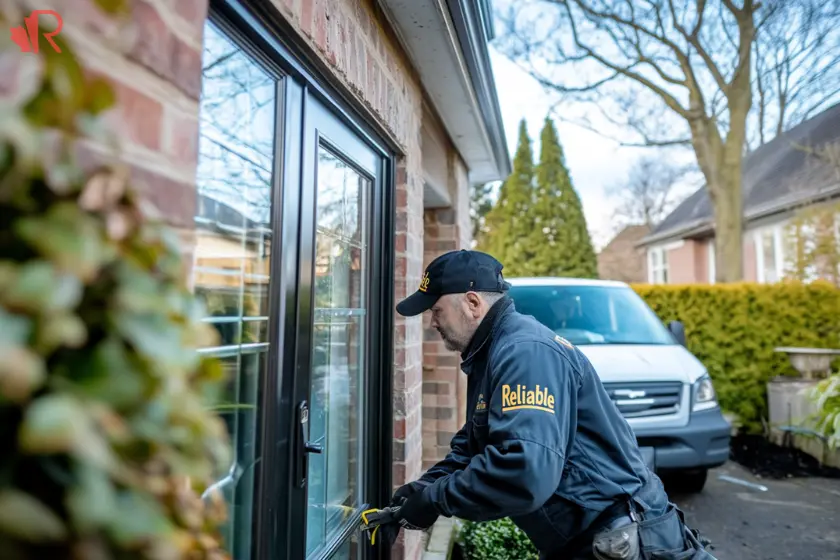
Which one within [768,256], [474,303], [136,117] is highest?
[768,256]

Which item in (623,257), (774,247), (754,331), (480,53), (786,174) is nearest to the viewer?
(480,53)

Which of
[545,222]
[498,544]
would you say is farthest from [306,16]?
[545,222]

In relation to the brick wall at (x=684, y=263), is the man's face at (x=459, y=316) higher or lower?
lower

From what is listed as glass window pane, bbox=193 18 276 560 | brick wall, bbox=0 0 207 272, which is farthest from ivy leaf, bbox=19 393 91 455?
glass window pane, bbox=193 18 276 560

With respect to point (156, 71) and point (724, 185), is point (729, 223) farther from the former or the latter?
point (156, 71)

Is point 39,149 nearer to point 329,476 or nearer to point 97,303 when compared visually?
point 97,303

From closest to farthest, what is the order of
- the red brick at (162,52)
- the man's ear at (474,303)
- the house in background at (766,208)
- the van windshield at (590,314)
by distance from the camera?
1. the red brick at (162,52)
2. the man's ear at (474,303)
3. the van windshield at (590,314)
4. the house in background at (766,208)

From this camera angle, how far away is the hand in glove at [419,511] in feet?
6.11

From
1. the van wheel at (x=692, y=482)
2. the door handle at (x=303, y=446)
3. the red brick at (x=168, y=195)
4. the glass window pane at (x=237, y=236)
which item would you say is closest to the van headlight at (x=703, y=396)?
the van wheel at (x=692, y=482)

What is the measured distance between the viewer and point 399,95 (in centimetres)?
271

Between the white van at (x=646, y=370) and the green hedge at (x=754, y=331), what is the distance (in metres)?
2.94

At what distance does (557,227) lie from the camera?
17516mm

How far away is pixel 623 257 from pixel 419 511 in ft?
101

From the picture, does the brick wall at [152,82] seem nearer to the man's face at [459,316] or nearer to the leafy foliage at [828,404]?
the man's face at [459,316]
